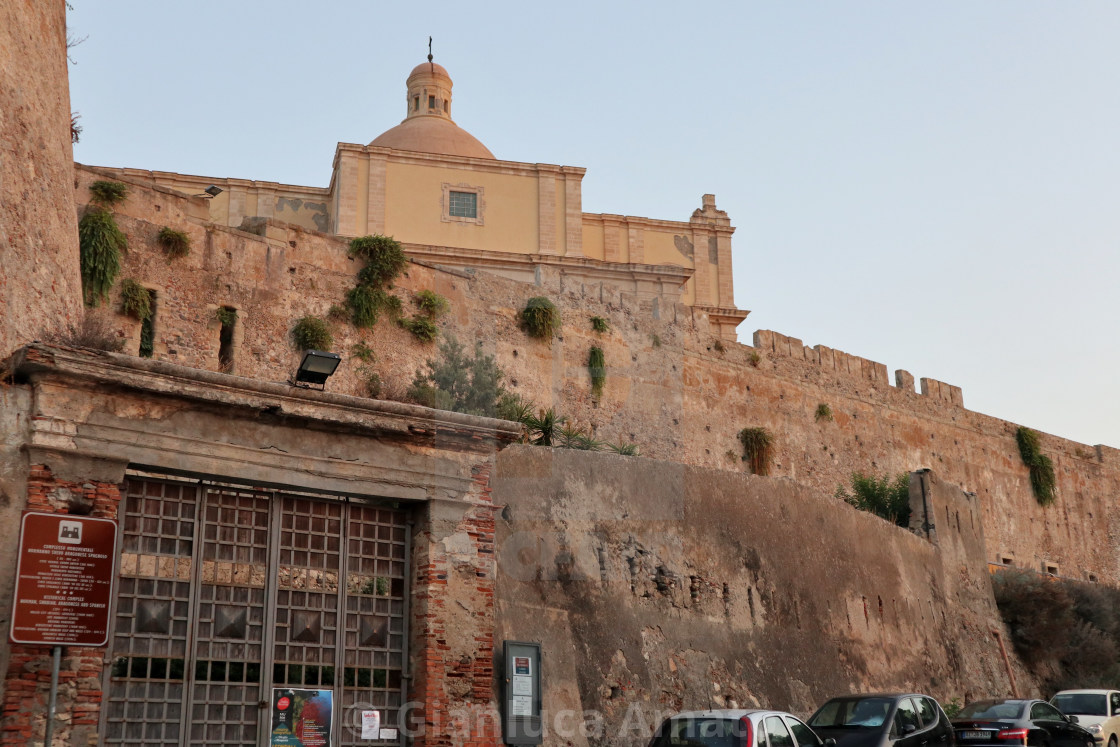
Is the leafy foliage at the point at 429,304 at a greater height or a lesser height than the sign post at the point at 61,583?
greater

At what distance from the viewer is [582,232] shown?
39.0m

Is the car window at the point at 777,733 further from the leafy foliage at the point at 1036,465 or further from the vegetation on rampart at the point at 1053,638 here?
the leafy foliage at the point at 1036,465

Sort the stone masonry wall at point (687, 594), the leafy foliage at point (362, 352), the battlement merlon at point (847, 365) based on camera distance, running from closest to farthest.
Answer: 1. the stone masonry wall at point (687, 594)
2. the leafy foliage at point (362, 352)
3. the battlement merlon at point (847, 365)

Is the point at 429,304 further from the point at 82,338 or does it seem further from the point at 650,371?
the point at 82,338

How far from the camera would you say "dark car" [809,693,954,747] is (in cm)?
1229

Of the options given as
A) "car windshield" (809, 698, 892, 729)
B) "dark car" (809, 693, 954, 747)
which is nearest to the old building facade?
"car windshield" (809, 698, 892, 729)

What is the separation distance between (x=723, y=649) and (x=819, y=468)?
683 inches

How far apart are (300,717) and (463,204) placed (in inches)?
1089

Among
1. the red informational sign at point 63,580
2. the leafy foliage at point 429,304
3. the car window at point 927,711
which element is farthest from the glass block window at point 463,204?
the red informational sign at point 63,580

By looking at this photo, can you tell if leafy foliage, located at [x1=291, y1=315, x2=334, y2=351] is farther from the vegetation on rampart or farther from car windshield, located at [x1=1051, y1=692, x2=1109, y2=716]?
the vegetation on rampart

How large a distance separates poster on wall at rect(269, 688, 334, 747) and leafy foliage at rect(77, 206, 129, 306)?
9781 mm

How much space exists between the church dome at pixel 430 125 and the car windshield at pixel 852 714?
26929 millimetres

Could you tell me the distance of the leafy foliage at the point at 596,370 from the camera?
1001 inches

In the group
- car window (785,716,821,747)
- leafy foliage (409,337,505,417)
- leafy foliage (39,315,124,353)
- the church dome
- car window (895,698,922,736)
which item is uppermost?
the church dome
